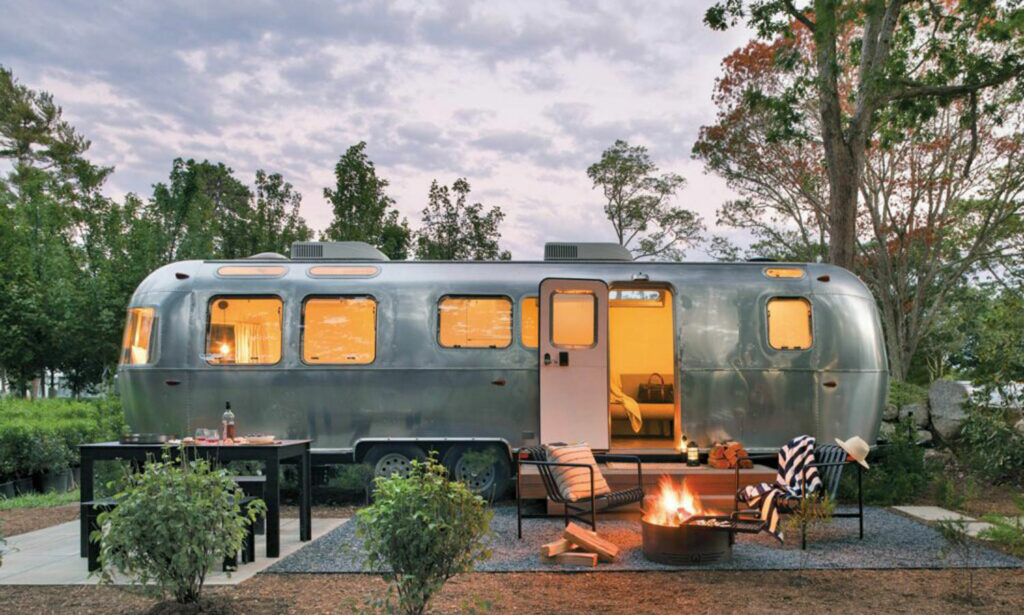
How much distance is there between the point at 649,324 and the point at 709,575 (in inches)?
242

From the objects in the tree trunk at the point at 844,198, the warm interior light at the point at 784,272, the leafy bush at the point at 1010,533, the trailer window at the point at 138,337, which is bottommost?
the leafy bush at the point at 1010,533

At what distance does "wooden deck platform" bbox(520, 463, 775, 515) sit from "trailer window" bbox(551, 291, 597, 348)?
1.52 meters

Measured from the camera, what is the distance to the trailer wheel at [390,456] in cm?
918

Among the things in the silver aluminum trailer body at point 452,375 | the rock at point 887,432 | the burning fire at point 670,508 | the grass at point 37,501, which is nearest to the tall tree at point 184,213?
the grass at point 37,501

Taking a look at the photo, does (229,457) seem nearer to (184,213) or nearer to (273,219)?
(184,213)

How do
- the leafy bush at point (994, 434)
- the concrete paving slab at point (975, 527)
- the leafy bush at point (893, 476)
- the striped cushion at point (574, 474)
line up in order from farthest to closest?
1. the leafy bush at point (893, 476)
2. the leafy bush at point (994, 434)
3. the concrete paving slab at point (975, 527)
4. the striped cushion at point (574, 474)

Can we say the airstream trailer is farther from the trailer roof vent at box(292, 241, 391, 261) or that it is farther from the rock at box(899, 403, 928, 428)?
the rock at box(899, 403, 928, 428)

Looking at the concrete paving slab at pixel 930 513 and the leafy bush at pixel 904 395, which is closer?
the concrete paving slab at pixel 930 513

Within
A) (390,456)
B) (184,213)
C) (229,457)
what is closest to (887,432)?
(390,456)

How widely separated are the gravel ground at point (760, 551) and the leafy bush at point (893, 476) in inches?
51.3

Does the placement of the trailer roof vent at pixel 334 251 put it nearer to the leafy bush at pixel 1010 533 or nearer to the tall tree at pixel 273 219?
the leafy bush at pixel 1010 533

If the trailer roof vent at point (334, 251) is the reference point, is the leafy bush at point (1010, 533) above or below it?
below

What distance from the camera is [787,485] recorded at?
7.36 metres

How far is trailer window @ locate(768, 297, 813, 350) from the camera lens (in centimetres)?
937
